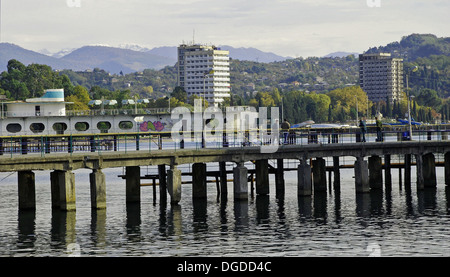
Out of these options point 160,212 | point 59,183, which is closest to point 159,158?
point 160,212

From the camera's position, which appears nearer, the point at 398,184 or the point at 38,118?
the point at 398,184

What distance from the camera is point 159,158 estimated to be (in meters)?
63.6

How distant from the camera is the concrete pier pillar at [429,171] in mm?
76500

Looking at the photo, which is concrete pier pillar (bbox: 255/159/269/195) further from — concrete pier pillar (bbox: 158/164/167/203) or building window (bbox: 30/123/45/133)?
building window (bbox: 30/123/45/133)

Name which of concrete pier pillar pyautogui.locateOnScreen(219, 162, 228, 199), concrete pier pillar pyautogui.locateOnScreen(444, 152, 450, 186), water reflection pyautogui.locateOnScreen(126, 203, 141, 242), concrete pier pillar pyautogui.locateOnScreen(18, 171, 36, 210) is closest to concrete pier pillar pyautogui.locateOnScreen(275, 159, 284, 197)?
concrete pier pillar pyautogui.locateOnScreen(219, 162, 228, 199)

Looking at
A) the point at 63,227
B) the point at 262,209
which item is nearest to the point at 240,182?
the point at 262,209

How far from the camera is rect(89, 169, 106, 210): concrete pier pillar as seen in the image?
59.6 m

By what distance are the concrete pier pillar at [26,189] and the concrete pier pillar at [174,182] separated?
10691mm

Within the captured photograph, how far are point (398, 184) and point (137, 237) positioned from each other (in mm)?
41934

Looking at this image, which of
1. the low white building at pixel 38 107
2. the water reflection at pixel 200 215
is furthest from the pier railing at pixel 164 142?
the water reflection at pixel 200 215

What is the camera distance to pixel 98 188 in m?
60.3

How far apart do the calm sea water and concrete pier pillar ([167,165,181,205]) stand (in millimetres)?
969

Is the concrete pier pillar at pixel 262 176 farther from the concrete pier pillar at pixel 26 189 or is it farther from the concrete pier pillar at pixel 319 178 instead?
the concrete pier pillar at pixel 26 189
